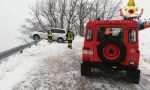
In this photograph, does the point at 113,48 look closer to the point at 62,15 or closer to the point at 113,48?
the point at 113,48

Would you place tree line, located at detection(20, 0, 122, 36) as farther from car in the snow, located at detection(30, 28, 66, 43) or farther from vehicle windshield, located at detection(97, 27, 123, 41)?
vehicle windshield, located at detection(97, 27, 123, 41)

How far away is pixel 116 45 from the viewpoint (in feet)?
28.2

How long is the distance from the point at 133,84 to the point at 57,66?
3640 millimetres

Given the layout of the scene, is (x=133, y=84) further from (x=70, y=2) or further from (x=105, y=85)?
(x=70, y=2)

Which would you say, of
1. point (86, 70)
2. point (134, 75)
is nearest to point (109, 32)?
point (86, 70)

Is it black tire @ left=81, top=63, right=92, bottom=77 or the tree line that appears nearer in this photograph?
black tire @ left=81, top=63, right=92, bottom=77

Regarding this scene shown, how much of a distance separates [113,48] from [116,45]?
0.53 ft

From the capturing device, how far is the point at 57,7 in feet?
176

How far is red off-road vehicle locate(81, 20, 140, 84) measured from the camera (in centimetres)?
870

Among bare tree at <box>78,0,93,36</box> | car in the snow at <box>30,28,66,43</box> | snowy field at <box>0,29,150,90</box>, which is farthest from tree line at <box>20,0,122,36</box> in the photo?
snowy field at <box>0,29,150,90</box>

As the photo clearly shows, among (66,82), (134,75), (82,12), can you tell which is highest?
(82,12)

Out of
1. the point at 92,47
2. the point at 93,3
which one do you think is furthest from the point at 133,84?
the point at 93,3

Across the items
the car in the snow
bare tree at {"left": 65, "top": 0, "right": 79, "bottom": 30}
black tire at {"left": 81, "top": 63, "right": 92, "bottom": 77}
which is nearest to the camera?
black tire at {"left": 81, "top": 63, "right": 92, "bottom": 77}

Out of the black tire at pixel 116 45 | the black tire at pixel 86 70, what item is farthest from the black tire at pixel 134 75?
the black tire at pixel 86 70
